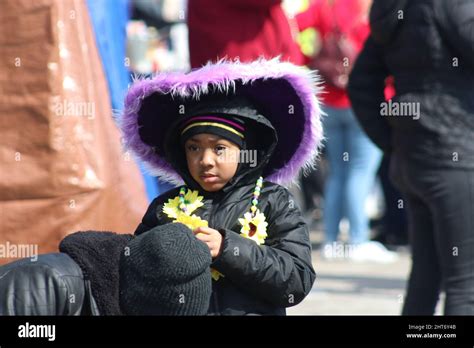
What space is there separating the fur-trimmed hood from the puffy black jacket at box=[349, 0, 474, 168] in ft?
3.05

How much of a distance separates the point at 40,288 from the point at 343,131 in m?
5.93

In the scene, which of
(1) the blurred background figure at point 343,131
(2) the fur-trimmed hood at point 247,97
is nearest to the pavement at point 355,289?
(1) the blurred background figure at point 343,131

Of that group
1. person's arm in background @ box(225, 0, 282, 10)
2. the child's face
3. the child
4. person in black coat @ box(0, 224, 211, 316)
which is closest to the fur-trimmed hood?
the child

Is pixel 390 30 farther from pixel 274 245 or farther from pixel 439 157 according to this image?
pixel 274 245

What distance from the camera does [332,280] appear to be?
300 inches

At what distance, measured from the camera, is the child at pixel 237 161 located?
322 cm

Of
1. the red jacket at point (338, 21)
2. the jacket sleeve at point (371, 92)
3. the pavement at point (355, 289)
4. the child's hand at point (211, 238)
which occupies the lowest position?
the pavement at point (355, 289)

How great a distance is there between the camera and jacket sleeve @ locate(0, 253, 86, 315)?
110 inches

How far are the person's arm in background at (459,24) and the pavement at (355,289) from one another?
6.70ft

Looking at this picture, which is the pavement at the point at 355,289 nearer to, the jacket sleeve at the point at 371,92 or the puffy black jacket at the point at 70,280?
the jacket sleeve at the point at 371,92

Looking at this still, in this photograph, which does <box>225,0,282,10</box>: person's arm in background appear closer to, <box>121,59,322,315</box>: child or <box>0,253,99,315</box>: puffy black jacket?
<box>121,59,322,315</box>: child

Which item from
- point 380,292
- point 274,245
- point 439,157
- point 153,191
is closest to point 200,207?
point 274,245

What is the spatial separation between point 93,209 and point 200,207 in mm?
1535

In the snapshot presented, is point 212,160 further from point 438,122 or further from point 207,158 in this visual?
point 438,122
